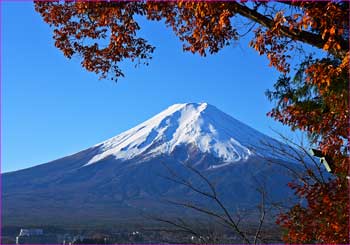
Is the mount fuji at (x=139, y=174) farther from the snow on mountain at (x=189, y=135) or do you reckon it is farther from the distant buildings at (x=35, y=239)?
the distant buildings at (x=35, y=239)

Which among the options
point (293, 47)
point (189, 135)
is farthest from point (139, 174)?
point (293, 47)

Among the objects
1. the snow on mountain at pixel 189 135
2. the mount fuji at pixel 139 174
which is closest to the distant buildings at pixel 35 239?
the mount fuji at pixel 139 174

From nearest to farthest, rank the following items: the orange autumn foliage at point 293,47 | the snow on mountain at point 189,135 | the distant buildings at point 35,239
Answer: the orange autumn foliage at point 293,47
the distant buildings at point 35,239
the snow on mountain at point 189,135

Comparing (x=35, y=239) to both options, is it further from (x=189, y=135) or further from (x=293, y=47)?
(x=189, y=135)

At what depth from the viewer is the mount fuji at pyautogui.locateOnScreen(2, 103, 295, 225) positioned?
95.7m

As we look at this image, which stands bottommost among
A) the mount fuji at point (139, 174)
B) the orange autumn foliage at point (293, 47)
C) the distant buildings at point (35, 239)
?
the orange autumn foliage at point (293, 47)

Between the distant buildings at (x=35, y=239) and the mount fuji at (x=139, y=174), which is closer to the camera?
the distant buildings at (x=35, y=239)

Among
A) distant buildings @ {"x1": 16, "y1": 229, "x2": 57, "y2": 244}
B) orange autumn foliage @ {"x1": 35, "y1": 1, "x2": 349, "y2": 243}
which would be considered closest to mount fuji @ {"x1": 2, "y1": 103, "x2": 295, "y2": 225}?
distant buildings @ {"x1": 16, "y1": 229, "x2": 57, "y2": 244}

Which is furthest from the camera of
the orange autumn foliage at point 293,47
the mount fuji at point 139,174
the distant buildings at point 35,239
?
the mount fuji at point 139,174

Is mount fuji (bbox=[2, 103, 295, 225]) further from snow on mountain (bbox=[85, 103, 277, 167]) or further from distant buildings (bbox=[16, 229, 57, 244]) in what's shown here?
distant buildings (bbox=[16, 229, 57, 244])

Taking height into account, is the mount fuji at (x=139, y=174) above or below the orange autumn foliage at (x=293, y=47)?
above

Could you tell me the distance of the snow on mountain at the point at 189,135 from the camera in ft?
502

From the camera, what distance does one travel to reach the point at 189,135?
166 meters

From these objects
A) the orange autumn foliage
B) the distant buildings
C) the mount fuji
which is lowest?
the orange autumn foliage
